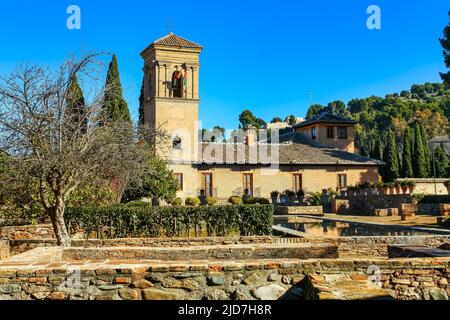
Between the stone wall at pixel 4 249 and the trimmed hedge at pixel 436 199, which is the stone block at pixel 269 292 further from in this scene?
the trimmed hedge at pixel 436 199

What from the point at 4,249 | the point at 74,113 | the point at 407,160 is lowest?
the point at 4,249

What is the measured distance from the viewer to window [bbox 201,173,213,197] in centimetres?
3554

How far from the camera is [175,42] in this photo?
34.0 metres

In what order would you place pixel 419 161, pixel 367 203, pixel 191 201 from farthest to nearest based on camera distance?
pixel 419 161 → pixel 191 201 → pixel 367 203

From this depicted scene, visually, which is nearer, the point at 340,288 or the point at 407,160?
the point at 340,288

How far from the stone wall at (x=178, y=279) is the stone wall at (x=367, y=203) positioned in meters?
23.9

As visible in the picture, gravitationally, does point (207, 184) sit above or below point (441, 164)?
below

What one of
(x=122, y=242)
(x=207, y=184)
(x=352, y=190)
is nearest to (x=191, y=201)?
(x=207, y=184)

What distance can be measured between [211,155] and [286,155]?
6.28m

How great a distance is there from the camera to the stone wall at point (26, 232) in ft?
44.3

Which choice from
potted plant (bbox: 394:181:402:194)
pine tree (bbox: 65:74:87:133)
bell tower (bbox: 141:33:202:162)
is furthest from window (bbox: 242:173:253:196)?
pine tree (bbox: 65:74:87:133)

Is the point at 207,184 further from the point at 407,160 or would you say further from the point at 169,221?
the point at 407,160

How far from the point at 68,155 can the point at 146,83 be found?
2689 centimetres
